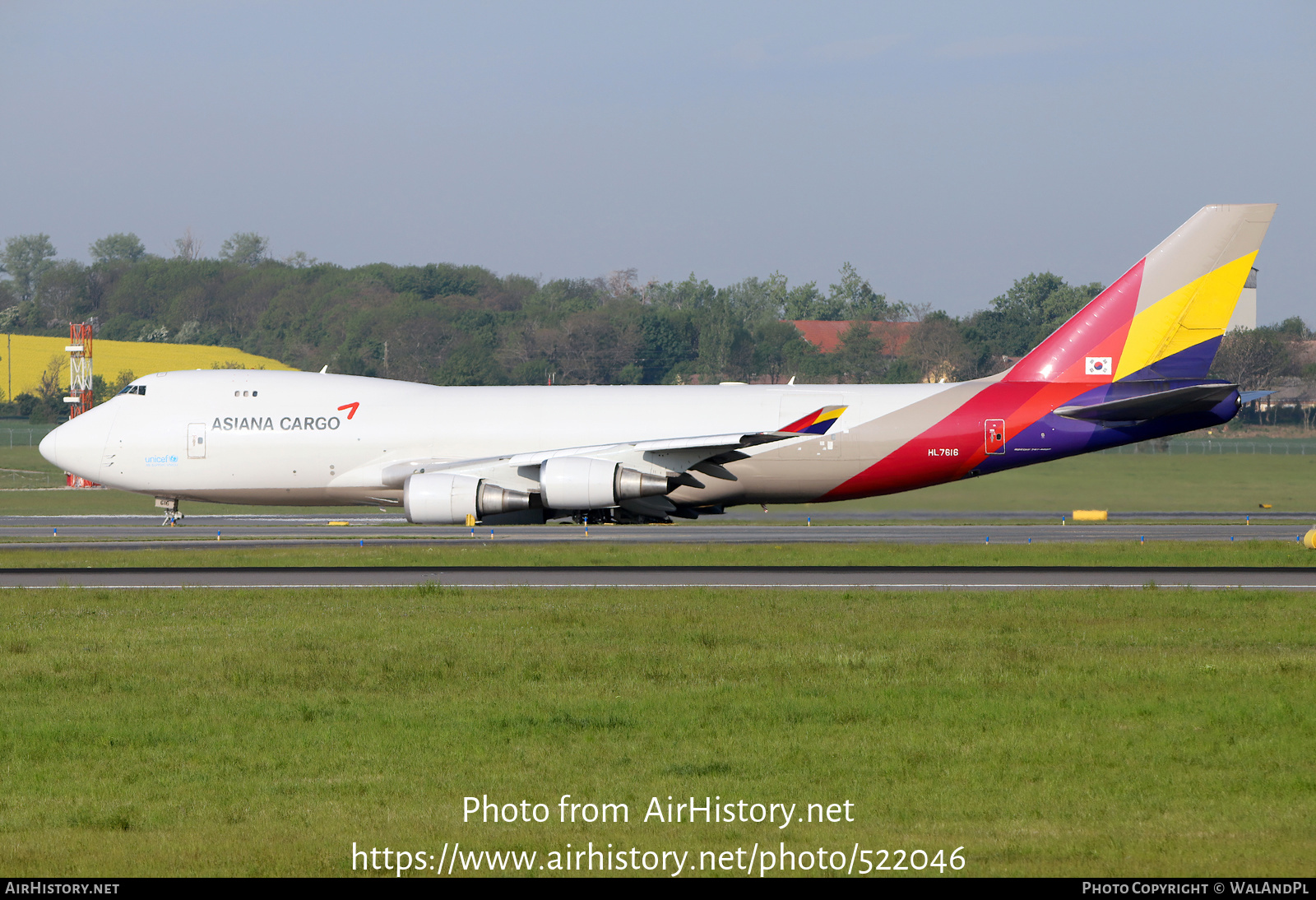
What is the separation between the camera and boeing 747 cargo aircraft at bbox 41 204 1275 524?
32.3 meters

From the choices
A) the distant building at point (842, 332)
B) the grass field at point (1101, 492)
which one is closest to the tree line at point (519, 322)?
the distant building at point (842, 332)

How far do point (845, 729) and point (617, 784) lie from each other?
287cm

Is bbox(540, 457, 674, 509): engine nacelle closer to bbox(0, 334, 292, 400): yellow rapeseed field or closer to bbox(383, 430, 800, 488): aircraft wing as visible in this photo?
bbox(383, 430, 800, 488): aircraft wing

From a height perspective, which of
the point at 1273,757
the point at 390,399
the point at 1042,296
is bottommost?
the point at 1273,757

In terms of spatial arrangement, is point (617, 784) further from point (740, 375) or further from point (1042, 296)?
point (1042, 296)

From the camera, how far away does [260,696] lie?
14.4 m

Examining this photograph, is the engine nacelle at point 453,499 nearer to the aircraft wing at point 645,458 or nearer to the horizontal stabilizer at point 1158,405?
the aircraft wing at point 645,458

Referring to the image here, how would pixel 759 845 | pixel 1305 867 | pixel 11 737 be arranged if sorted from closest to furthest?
pixel 1305 867
pixel 759 845
pixel 11 737

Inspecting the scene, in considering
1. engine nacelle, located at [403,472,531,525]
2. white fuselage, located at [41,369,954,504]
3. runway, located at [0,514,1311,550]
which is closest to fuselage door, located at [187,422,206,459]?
white fuselage, located at [41,369,954,504]

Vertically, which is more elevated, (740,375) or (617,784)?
(740,375)

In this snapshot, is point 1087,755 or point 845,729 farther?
point 845,729

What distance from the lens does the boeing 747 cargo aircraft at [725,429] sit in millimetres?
32281

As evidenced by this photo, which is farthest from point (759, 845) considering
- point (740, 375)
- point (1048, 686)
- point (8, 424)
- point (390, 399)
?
point (740, 375)

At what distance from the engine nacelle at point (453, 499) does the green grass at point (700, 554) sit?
3.32 ft
